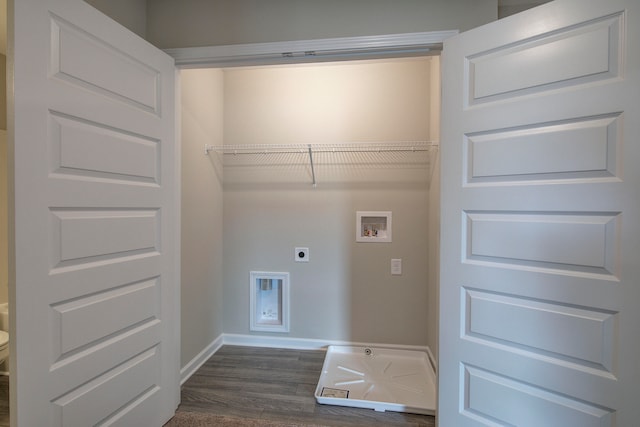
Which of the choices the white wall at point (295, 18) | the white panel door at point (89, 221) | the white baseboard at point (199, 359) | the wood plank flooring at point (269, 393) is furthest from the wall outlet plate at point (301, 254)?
the white wall at point (295, 18)

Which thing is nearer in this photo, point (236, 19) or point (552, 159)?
point (552, 159)

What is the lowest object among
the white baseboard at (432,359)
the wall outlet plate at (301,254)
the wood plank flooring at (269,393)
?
the wood plank flooring at (269,393)

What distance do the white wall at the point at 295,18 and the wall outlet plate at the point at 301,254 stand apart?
166cm

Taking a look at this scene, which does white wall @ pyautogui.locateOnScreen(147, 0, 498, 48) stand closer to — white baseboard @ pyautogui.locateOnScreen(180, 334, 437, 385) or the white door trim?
the white door trim

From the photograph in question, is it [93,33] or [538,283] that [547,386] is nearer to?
[538,283]

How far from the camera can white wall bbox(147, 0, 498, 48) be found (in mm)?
1525

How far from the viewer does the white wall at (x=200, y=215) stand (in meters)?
2.13

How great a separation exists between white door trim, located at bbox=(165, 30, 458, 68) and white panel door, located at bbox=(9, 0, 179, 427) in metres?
0.20

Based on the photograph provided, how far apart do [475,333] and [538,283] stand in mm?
368

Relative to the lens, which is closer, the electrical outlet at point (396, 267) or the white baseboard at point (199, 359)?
the white baseboard at point (199, 359)

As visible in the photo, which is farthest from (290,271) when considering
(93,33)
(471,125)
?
(93,33)

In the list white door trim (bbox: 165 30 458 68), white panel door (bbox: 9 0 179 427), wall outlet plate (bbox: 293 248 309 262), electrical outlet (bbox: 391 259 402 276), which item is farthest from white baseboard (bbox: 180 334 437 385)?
white door trim (bbox: 165 30 458 68)

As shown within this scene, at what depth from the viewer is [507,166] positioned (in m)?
1.26

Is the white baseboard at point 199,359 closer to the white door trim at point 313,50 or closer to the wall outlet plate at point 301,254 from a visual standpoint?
the wall outlet plate at point 301,254
